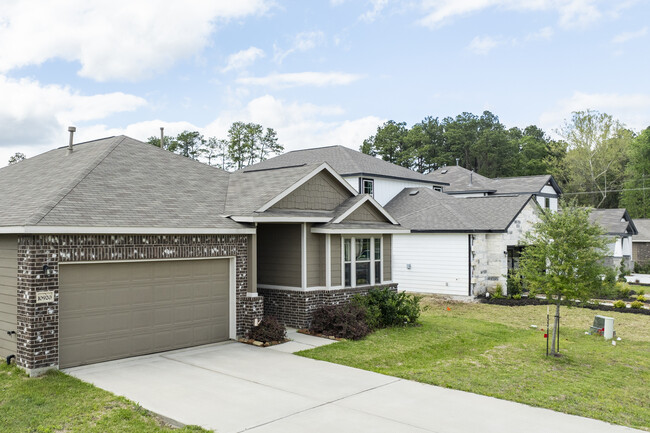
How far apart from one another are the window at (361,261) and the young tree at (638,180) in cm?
4888

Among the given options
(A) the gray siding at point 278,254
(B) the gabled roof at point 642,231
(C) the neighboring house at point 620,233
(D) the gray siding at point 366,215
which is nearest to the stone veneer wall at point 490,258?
(D) the gray siding at point 366,215

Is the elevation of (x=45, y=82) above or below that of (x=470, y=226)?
above

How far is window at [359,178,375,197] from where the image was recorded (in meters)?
26.6

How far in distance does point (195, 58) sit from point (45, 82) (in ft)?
21.3

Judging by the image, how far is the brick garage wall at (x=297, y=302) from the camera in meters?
13.9

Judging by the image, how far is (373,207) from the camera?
1608cm

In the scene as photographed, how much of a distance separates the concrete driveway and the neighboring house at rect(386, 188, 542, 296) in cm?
1229

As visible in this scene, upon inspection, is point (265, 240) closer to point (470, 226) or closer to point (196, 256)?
point (196, 256)

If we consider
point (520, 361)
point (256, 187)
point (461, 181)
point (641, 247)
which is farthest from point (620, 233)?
point (256, 187)

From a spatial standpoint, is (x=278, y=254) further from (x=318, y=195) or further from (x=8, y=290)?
(x=8, y=290)

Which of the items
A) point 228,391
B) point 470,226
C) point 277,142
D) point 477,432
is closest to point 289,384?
point 228,391

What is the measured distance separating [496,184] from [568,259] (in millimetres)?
27231

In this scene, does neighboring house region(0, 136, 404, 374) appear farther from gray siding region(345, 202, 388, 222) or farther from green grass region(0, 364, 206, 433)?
green grass region(0, 364, 206, 433)

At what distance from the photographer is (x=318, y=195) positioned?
1504 cm
